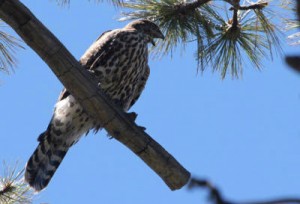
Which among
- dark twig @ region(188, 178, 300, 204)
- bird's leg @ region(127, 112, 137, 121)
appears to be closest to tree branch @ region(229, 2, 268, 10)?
bird's leg @ region(127, 112, 137, 121)

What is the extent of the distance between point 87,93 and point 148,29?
1.59 meters

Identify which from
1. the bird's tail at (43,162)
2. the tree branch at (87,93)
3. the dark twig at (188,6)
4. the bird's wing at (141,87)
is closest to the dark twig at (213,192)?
the tree branch at (87,93)

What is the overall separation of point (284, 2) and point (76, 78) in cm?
159

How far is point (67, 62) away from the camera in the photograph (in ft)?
9.34

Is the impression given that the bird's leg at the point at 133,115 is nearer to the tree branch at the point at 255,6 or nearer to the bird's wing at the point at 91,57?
the bird's wing at the point at 91,57

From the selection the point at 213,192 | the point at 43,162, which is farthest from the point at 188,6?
the point at 213,192

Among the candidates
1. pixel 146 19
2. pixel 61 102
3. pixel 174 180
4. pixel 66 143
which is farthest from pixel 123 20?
pixel 174 180

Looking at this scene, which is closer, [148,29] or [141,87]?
[148,29]

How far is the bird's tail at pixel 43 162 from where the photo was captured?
420 centimetres

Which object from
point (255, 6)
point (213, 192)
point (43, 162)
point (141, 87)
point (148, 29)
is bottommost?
point (213, 192)

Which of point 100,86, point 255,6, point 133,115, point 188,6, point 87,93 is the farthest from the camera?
point 100,86

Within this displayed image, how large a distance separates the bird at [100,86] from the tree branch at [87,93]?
1.14 meters

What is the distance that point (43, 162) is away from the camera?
4348 millimetres

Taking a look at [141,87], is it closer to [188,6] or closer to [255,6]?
[188,6]
